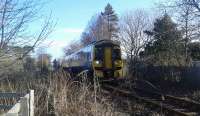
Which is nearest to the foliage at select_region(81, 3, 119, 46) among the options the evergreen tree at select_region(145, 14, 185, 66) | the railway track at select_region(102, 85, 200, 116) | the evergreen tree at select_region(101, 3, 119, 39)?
the evergreen tree at select_region(101, 3, 119, 39)

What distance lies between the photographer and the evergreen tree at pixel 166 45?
3889 centimetres

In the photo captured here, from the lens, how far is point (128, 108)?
15.7m

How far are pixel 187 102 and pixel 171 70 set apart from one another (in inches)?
596

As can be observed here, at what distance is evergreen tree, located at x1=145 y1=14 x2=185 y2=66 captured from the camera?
3889 cm

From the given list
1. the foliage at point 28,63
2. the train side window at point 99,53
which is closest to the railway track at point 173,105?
the foliage at point 28,63

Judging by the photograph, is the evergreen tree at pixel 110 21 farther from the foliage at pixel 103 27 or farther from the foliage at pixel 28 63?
the foliage at pixel 28 63

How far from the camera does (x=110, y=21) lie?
88.1m

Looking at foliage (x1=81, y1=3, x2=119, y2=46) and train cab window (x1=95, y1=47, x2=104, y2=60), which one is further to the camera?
foliage (x1=81, y1=3, x2=119, y2=46)

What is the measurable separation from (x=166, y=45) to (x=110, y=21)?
4489 cm

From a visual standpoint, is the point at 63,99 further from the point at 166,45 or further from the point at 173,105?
the point at 166,45

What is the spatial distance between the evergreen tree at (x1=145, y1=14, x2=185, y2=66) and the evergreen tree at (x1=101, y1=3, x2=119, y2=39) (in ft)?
111

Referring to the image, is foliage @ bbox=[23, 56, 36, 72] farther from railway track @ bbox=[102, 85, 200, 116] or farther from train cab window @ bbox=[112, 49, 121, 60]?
train cab window @ bbox=[112, 49, 121, 60]

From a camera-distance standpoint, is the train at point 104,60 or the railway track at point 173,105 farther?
the train at point 104,60

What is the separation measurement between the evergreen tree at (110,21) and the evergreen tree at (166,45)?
111 ft
